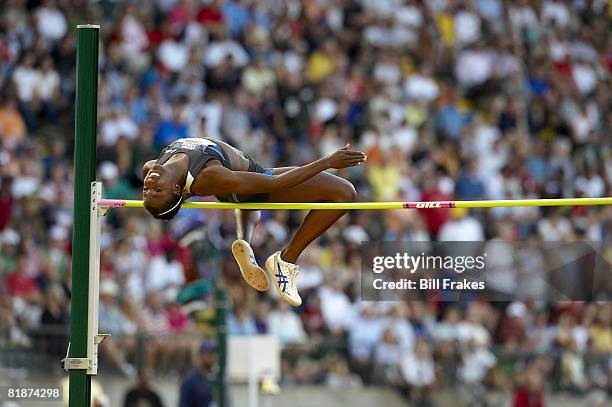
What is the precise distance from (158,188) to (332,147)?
8.34 m

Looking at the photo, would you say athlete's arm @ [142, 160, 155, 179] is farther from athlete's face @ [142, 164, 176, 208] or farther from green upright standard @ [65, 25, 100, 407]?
green upright standard @ [65, 25, 100, 407]

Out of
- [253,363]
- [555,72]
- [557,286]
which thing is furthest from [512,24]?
[557,286]

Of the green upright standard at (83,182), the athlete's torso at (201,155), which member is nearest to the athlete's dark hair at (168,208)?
the athlete's torso at (201,155)

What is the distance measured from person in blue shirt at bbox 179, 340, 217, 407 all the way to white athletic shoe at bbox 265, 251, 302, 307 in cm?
391

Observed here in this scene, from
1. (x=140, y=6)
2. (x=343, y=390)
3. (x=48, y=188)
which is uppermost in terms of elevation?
(x=140, y=6)

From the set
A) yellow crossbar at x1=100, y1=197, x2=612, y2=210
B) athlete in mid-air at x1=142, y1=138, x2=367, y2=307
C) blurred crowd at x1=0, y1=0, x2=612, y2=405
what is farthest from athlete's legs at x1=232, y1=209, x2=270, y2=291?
blurred crowd at x1=0, y1=0, x2=612, y2=405

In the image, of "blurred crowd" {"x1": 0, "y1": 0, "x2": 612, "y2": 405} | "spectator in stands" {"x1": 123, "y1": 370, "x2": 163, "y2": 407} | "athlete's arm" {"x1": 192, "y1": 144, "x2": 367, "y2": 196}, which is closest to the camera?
"athlete's arm" {"x1": 192, "y1": 144, "x2": 367, "y2": 196}

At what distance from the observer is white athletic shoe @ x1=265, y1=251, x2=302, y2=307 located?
9.55m

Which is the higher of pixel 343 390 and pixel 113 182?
pixel 113 182

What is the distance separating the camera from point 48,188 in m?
15.0

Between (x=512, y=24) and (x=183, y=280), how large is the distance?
7.79 meters

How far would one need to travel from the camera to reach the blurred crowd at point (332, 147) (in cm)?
1438

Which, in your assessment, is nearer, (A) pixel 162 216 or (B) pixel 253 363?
(A) pixel 162 216

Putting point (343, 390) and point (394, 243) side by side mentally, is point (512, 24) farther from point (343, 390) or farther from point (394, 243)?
point (394, 243)
